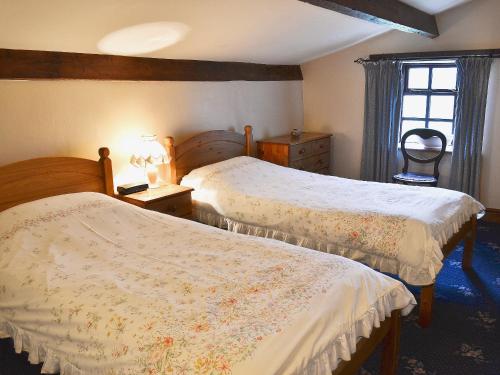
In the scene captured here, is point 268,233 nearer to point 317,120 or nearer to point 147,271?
point 147,271

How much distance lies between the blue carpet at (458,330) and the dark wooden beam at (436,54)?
2014mm

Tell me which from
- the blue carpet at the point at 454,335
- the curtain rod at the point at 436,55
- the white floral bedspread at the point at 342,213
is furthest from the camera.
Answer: the curtain rod at the point at 436,55

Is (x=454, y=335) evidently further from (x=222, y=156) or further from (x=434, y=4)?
(x=434, y=4)

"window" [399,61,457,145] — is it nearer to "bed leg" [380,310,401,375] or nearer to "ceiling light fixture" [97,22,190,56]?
"ceiling light fixture" [97,22,190,56]

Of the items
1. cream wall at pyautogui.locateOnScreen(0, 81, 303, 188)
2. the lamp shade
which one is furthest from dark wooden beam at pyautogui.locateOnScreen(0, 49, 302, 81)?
the lamp shade

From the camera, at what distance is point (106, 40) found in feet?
8.86

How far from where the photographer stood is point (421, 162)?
14.4ft

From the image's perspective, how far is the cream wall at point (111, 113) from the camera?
2.59 m

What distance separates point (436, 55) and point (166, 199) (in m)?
3.12

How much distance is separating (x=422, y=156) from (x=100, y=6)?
3663 mm

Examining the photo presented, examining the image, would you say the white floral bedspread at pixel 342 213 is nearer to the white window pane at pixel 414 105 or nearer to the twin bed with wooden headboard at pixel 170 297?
the twin bed with wooden headboard at pixel 170 297

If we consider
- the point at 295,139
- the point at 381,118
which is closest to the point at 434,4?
the point at 381,118

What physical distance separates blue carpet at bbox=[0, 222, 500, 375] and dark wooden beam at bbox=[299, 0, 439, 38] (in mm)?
1968

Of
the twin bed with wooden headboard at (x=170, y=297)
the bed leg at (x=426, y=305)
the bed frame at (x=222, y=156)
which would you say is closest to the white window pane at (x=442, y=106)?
the bed frame at (x=222, y=156)
